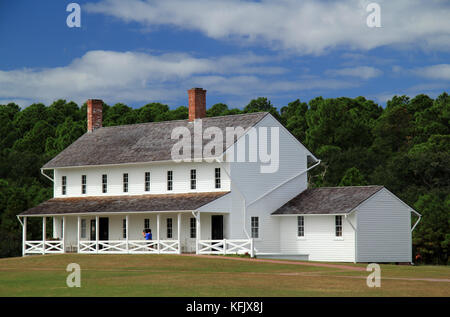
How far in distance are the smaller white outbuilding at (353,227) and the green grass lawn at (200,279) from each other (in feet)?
25.3

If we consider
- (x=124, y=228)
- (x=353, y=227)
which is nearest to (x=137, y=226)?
(x=124, y=228)

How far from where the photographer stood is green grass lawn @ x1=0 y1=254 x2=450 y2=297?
24500 mm

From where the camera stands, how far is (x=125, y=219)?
51.2 m

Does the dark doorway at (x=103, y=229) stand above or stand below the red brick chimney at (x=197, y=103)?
below

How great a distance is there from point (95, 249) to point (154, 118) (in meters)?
42.5

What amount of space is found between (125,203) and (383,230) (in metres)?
15.3

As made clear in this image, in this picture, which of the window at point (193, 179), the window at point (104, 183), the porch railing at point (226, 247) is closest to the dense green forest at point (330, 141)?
the window at point (104, 183)

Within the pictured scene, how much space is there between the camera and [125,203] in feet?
162

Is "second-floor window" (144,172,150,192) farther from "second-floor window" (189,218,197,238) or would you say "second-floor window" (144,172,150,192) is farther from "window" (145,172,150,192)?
"second-floor window" (189,218,197,238)

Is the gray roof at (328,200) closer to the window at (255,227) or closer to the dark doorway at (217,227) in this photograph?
the window at (255,227)

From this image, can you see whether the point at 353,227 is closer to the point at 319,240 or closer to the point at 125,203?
the point at 319,240

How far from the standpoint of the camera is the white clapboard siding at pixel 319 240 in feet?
146
